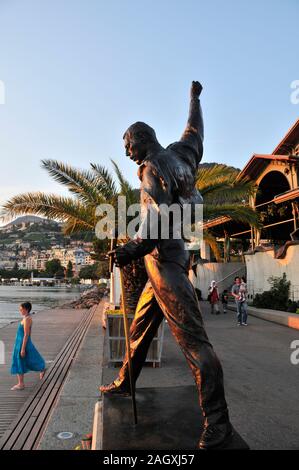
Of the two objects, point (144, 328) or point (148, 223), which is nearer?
point (148, 223)

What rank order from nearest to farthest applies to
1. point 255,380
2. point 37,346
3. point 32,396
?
point 32,396 < point 255,380 < point 37,346

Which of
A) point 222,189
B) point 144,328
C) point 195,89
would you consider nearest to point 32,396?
point 144,328

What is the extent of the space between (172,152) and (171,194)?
454mm

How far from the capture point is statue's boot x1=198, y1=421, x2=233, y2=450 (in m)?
2.12

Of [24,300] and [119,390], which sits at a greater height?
[119,390]

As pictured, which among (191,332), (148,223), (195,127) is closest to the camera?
(191,332)

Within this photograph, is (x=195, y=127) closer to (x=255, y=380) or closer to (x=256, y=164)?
(x=255, y=380)

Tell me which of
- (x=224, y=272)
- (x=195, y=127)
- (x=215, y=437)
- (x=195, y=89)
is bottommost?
(x=215, y=437)

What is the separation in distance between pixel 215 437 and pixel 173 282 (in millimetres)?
964

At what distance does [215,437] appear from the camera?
84.6 inches

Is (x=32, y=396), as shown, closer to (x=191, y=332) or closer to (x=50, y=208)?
(x=191, y=332)

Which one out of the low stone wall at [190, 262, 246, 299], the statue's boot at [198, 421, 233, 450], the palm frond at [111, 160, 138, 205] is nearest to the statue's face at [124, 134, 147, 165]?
the statue's boot at [198, 421, 233, 450]
